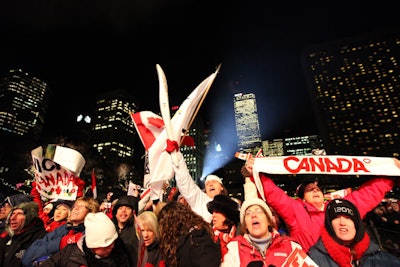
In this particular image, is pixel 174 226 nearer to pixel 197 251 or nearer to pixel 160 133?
pixel 197 251

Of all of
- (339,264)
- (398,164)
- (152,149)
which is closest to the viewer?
(339,264)

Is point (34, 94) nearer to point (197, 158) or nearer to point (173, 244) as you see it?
point (197, 158)

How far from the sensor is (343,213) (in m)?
2.44

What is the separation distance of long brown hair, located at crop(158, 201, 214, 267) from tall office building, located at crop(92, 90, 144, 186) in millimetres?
111159

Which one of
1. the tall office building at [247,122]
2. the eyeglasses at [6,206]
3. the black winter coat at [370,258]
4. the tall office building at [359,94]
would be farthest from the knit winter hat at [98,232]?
the tall office building at [247,122]

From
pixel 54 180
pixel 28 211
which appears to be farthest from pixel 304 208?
pixel 54 180

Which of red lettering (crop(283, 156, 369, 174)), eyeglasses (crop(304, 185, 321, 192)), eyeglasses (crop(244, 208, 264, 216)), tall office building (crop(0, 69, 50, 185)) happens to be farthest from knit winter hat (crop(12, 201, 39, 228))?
tall office building (crop(0, 69, 50, 185))

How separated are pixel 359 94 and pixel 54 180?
118 metres

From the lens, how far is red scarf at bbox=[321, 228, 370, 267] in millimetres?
2301

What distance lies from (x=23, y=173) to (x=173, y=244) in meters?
46.5

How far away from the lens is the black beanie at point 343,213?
7.87 feet

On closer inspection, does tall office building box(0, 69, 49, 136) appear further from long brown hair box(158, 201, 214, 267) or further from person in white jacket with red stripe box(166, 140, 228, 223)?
long brown hair box(158, 201, 214, 267)

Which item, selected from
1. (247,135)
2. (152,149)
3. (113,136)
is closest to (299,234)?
(152,149)

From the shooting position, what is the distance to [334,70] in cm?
10544
